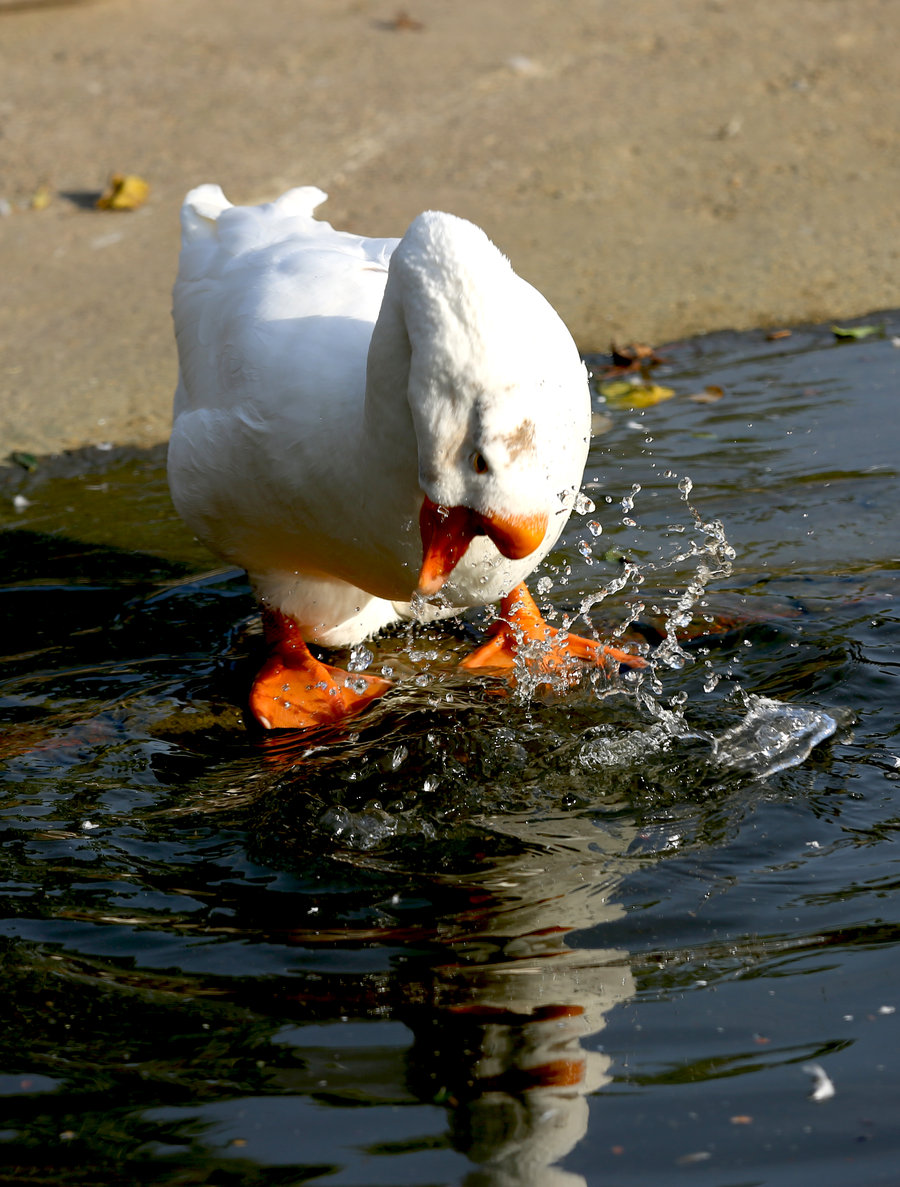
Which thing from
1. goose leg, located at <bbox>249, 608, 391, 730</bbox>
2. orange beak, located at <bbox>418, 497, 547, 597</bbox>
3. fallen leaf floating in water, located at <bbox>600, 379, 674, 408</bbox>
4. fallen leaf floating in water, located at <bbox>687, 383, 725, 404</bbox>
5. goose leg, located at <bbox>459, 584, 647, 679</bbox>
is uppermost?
orange beak, located at <bbox>418, 497, 547, 597</bbox>

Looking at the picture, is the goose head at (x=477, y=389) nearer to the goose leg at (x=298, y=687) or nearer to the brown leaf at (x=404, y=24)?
the goose leg at (x=298, y=687)

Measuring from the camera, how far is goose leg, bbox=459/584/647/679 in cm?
392

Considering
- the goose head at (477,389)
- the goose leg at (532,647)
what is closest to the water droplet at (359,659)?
the goose leg at (532,647)

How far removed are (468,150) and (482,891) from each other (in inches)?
234

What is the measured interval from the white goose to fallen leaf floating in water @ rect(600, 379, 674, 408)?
5.32 ft

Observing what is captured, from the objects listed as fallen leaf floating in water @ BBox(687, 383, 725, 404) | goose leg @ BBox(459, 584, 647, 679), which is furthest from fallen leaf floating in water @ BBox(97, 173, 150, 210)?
goose leg @ BBox(459, 584, 647, 679)

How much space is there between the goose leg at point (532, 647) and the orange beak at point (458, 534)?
100cm

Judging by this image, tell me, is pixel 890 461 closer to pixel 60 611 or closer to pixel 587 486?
pixel 587 486

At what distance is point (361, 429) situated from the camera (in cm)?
315

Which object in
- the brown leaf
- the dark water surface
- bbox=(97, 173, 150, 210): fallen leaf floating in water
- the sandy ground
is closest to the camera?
the dark water surface

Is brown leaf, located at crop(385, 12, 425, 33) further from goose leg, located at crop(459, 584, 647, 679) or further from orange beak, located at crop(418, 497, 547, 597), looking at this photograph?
orange beak, located at crop(418, 497, 547, 597)

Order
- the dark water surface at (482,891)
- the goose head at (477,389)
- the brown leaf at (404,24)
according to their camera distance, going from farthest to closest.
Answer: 1. the brown leaf at (404,24)
2. the goose head at (477,389)
3. the dark water surface at (482,891)

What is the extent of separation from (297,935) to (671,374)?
386cm

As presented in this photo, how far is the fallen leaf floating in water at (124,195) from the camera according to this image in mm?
7484
